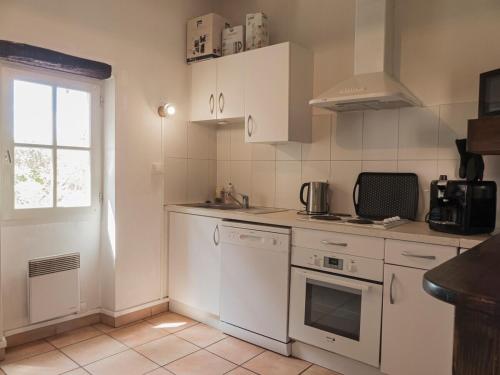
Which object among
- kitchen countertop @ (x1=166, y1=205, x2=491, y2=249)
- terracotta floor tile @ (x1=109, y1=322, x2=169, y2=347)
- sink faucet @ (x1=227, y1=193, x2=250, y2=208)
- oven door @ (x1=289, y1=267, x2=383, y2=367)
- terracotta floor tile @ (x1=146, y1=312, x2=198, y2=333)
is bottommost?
terracotta floor tile @ (x1=146, y1=312, x2=198, y2=333)

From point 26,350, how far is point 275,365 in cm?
160

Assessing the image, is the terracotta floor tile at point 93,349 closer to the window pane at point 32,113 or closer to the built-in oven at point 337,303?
the built-in oven at point 337,303

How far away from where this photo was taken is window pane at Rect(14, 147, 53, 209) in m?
2.36

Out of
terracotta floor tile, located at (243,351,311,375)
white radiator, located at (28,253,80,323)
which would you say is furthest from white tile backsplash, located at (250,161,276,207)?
white radiator, located at (28,253,80,323)

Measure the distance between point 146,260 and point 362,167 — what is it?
72.0 inches

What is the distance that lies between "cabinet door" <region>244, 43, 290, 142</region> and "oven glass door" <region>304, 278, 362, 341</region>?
3.53 feet

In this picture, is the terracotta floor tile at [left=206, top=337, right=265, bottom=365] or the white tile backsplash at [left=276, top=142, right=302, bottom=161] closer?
the terracotta floor tile at [left=206, top=337, right=265, bottom=365]

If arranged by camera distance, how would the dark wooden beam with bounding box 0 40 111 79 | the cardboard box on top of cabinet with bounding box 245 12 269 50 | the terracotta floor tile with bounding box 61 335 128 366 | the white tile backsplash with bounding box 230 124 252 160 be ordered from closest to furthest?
the dark wooden beam with bounding box 0 40 111 79 → the terracotta floor tile with bounding box 61 335 128 366 → the cardboard box on top of cabinet with bounding box 245 12 269 50 → the white tile backsplash with bounding box 230 124 252 160

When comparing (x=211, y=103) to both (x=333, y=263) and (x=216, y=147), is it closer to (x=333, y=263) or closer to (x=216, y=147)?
(x=216, y=147)

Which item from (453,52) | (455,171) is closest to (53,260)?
(455,171)

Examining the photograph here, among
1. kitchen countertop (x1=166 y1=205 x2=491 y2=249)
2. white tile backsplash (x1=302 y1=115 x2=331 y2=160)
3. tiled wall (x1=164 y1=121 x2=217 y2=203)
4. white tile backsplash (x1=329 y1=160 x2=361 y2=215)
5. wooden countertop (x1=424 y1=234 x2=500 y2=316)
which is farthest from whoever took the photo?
tiled wall (x1=164 y1=121 x2=217 y2=203)

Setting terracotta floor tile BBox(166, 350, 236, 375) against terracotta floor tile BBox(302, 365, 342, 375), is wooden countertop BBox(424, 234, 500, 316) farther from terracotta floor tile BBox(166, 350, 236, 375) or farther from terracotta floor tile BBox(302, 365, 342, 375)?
terracotta floor tile BBox(166, 350, 236, 375)

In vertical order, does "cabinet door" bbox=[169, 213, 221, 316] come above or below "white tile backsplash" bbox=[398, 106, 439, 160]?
below

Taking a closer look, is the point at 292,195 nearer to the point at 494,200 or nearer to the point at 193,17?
the point at 494,200
